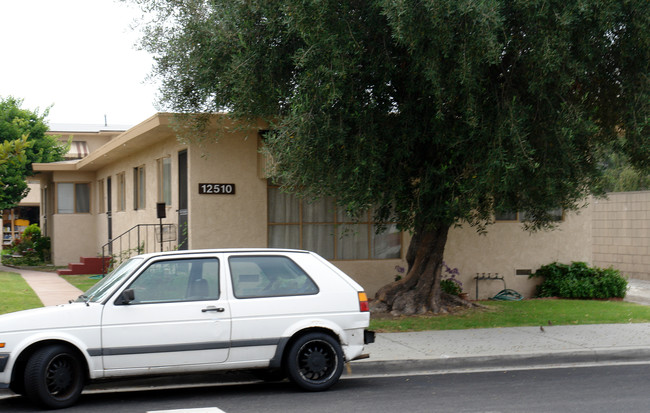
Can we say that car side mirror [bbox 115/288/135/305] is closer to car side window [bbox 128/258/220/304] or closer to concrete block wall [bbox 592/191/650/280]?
car side window [bbox 128/258/220/304]

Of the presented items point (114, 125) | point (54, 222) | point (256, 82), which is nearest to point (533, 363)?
point (256, 82)

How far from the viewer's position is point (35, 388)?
680 centimetres

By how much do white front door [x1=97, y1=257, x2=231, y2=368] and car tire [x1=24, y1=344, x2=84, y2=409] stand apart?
33cm

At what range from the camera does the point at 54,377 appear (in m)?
6.96

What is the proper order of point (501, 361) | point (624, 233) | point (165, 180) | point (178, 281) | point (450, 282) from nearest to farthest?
point (178, 281), point (501, 361), point (450, 282), point (165, 180), point (624, 233)

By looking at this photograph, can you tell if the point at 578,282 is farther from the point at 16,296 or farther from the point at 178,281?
the point at 16,296

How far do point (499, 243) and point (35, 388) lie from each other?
1217cm

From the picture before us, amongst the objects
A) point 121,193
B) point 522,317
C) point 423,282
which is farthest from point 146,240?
point 522,317

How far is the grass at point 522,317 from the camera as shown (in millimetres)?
12258

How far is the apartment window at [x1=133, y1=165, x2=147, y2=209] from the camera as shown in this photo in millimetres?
20278

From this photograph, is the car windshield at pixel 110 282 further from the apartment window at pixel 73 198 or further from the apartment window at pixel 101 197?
the apartment window at pixel 73 198

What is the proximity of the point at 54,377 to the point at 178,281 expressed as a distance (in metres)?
1.49

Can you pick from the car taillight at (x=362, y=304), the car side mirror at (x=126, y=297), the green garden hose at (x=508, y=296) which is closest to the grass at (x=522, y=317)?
the green garden hose at (x=508, y=296)

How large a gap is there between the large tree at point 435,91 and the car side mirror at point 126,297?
4.00 metres
